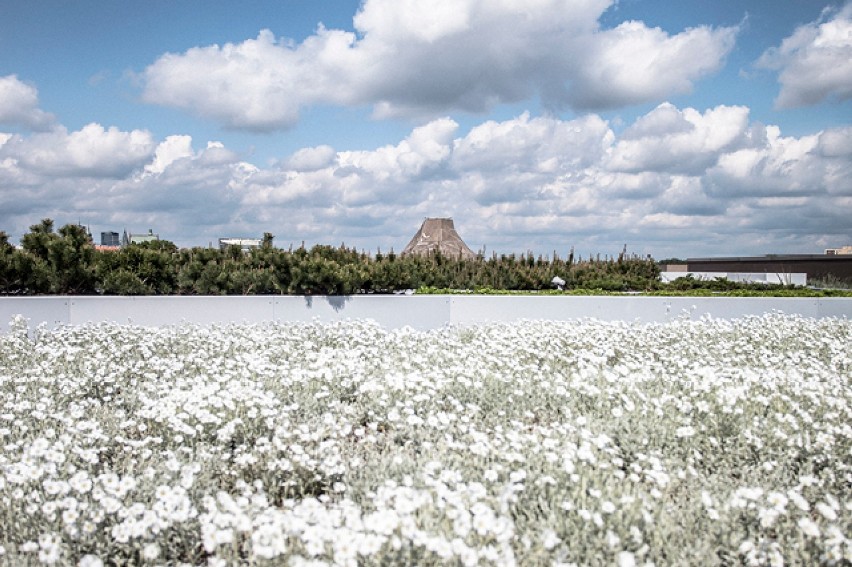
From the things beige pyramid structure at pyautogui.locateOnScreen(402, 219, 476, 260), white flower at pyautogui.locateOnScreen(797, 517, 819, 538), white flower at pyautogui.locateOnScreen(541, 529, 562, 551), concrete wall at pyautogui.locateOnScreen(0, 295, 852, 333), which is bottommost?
white flower at pyautogui.locateOnScreen(797, 517, 819, 538)

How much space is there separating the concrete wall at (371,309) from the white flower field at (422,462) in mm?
3300

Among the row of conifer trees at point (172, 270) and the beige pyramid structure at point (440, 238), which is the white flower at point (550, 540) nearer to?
the row of conifer trees at point (172, 270)

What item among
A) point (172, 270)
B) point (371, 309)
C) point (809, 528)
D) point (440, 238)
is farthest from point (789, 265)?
point (809, 528)

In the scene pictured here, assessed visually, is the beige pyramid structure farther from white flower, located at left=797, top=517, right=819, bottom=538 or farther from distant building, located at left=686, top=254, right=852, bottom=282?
white flower, located at left=797, top=517, right=819, bottom=538

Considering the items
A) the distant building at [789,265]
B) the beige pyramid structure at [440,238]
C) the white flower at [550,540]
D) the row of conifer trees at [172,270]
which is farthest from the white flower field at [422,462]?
the distant building at [789,265]

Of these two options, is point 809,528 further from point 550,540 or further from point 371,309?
point 371,309

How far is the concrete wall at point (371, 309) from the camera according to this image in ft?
35.2

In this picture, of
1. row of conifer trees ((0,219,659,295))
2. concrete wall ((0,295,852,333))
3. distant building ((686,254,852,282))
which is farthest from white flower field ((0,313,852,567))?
distant building ((686,254,852,282))

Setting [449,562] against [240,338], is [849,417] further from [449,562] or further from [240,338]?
[240,338]

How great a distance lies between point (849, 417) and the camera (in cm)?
500

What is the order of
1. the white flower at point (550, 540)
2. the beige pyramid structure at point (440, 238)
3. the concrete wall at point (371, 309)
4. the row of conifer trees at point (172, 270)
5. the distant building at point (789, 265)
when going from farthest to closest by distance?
the distant building at point (789, 265) → the beige pyramid structure at point (440, 238) → the row of conifer trees at point (172, 270) → the concrete wall at point (371, 309) → the white flower at point (550, 540)

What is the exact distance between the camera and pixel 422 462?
401 cm

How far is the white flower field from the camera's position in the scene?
306 centimetres

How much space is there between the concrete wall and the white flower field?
330 centimetres
